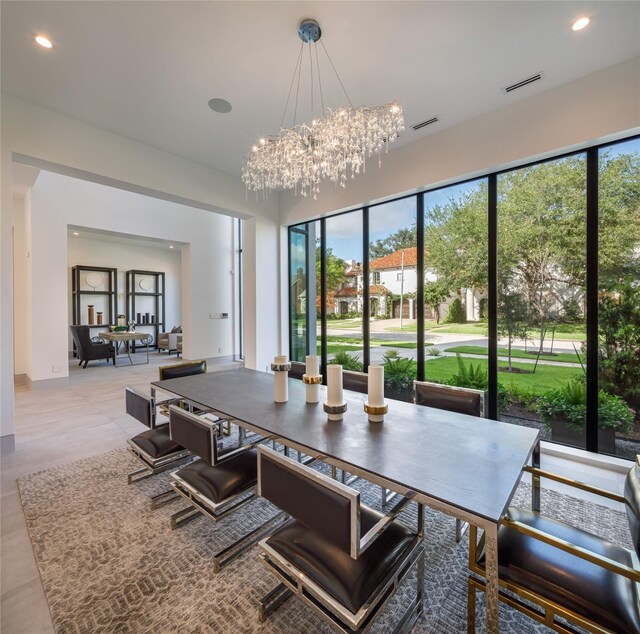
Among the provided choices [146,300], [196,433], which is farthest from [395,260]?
[146,300]

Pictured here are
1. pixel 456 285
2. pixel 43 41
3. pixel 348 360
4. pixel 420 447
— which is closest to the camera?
pixel 420 447

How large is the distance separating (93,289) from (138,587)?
31.2 ft

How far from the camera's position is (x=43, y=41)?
242cm

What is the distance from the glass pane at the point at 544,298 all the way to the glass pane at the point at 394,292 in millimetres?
1012

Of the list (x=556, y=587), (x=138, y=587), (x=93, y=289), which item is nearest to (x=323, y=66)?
(x=556, y=587)

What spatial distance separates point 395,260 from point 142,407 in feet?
10.9

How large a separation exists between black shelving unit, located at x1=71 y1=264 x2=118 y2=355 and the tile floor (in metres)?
2.84

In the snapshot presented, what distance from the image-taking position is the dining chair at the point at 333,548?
3.35 feet

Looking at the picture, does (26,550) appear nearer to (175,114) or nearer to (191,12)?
(191,12)

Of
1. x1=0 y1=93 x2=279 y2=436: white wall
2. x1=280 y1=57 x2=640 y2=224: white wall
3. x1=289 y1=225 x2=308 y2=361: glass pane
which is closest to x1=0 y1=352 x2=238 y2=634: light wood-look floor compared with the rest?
x1=0 y1=93 x2=279 y2=436: white wall

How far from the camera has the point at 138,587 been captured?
1601mm

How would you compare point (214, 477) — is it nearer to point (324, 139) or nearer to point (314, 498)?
point (314, 498)

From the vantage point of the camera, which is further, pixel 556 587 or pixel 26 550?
pixel 26 550

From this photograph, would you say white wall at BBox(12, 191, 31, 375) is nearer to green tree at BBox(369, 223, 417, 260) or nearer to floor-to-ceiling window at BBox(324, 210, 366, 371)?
floor-to-ceiling window at BBox(324, 210, 366, 371)
